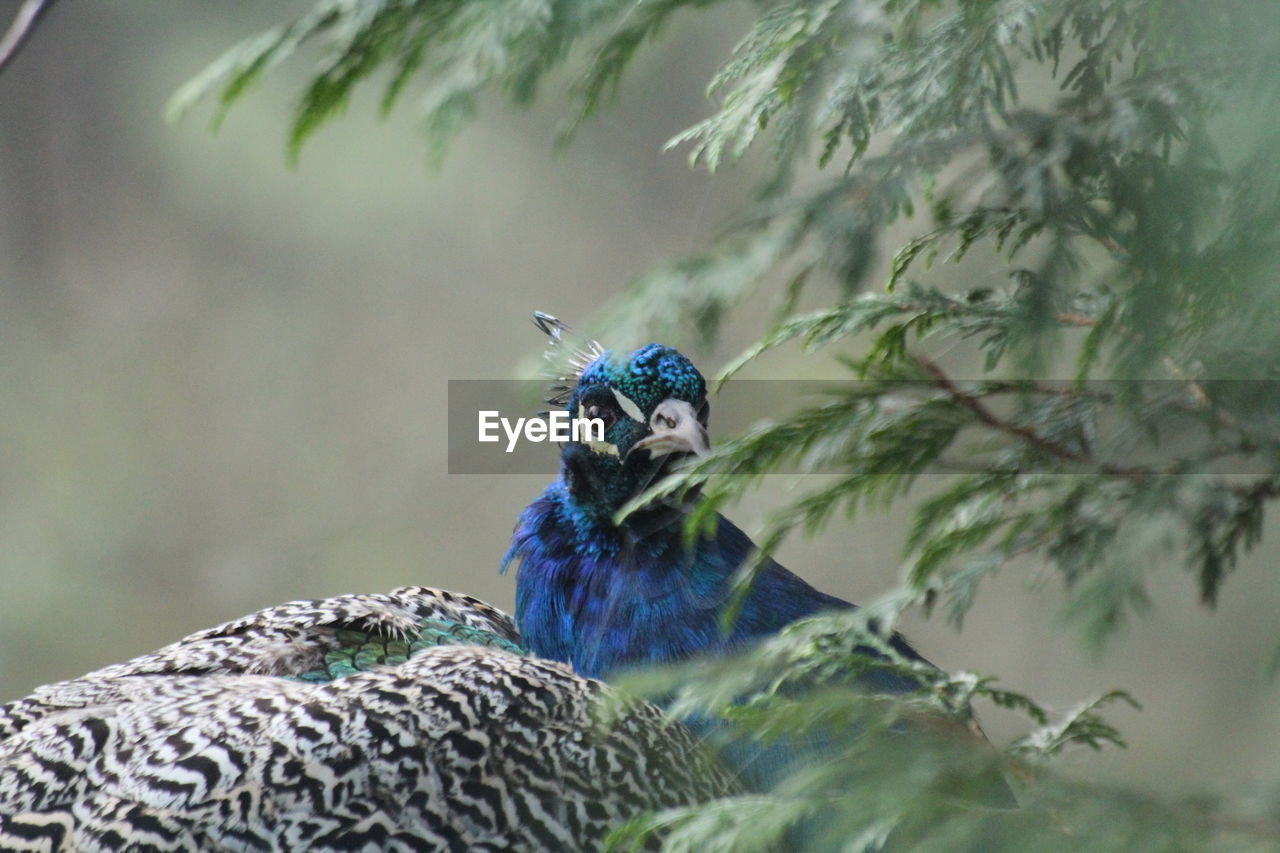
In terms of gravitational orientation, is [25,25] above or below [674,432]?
above

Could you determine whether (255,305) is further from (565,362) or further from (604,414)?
(604,414)

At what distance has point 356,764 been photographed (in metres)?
1.44

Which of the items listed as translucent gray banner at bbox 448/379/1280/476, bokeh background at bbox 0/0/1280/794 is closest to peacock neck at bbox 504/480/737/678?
translucent gray banner at bbox 448/379/1280/476

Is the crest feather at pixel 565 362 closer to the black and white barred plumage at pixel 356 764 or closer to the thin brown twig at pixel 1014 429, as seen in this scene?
the black and white barred plumage at pixel 356 764

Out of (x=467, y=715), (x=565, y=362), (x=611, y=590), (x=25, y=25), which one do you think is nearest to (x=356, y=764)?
(x=467, y=715)

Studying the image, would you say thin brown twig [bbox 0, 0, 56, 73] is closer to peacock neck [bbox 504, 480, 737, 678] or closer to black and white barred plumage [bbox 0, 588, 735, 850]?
black and white barred plumage [bbox 0, 588, 735, 850]

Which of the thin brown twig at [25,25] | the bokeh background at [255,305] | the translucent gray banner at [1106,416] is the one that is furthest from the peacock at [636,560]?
the bokeh background at [255,305]

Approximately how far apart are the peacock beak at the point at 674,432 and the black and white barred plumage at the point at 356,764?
1.14 ft

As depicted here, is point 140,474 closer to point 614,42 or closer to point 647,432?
point 647,432

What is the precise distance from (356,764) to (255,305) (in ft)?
13.2

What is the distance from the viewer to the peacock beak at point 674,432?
5.43 feet

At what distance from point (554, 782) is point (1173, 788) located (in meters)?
0.95

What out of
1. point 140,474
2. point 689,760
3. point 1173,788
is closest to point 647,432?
point 689,760

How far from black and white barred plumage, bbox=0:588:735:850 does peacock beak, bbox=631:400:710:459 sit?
1.14 ft
